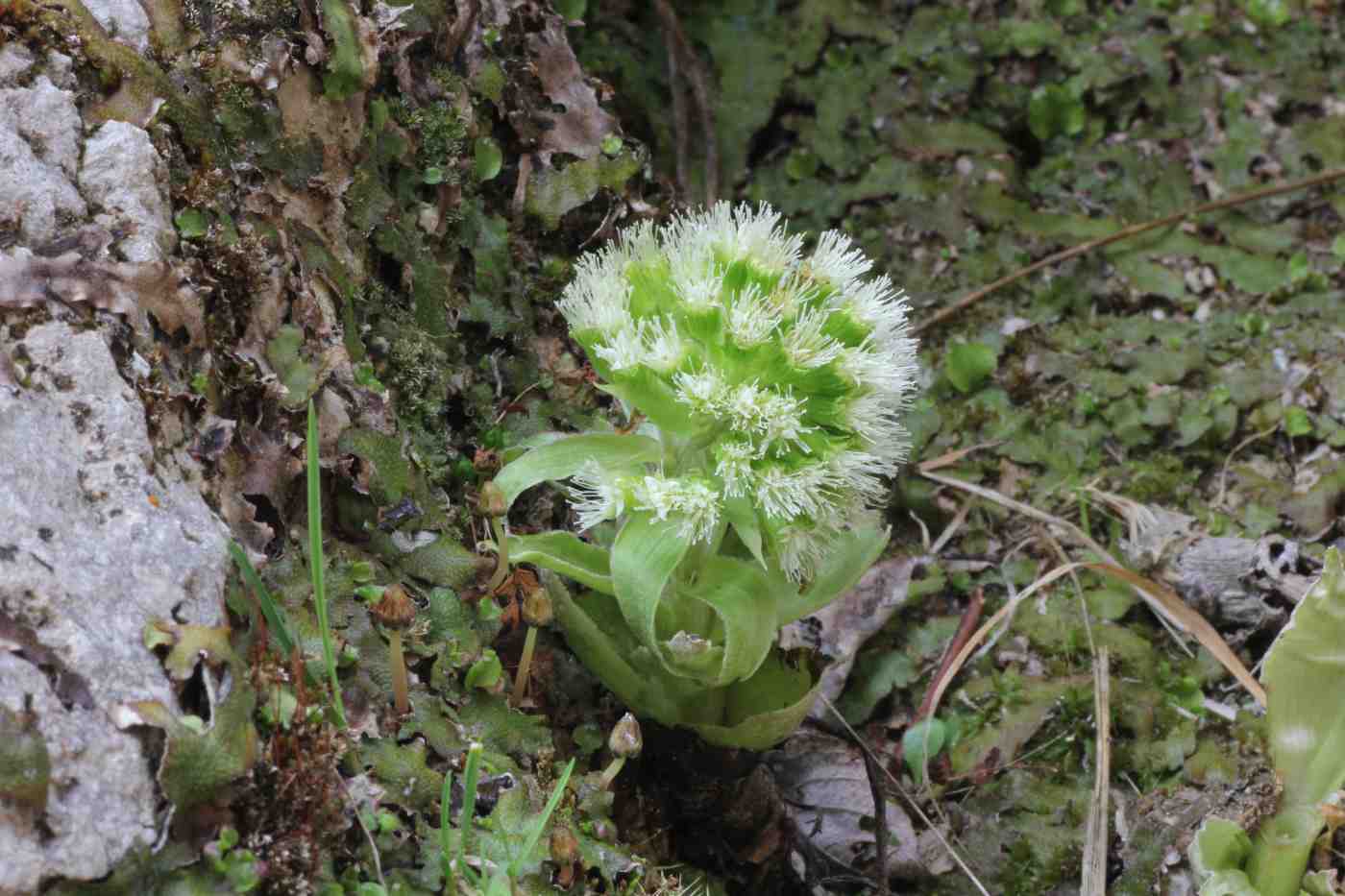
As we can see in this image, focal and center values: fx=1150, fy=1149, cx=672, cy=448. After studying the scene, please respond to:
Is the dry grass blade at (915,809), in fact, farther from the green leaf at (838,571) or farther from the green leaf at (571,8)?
the green leaf at (571,8)

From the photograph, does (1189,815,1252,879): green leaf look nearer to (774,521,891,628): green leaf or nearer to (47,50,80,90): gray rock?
(774,521,891,628): green leaf

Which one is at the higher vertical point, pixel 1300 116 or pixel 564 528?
pixel 1300 116

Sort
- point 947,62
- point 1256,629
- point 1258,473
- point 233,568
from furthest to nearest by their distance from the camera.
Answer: point 947,62 < point 1258,473 < point 1256,629 < point 233,568

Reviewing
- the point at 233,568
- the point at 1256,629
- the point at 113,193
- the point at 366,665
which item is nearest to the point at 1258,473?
the point at 1256,629

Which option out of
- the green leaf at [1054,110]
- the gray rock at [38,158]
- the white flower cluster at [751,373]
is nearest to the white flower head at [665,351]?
the white flower cluster at [751,373]

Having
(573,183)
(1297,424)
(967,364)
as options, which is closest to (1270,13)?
(1297,424)

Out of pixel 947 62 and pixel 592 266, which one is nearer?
pixel 592 266

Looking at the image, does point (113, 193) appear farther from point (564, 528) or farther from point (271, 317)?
point (564, 528)
